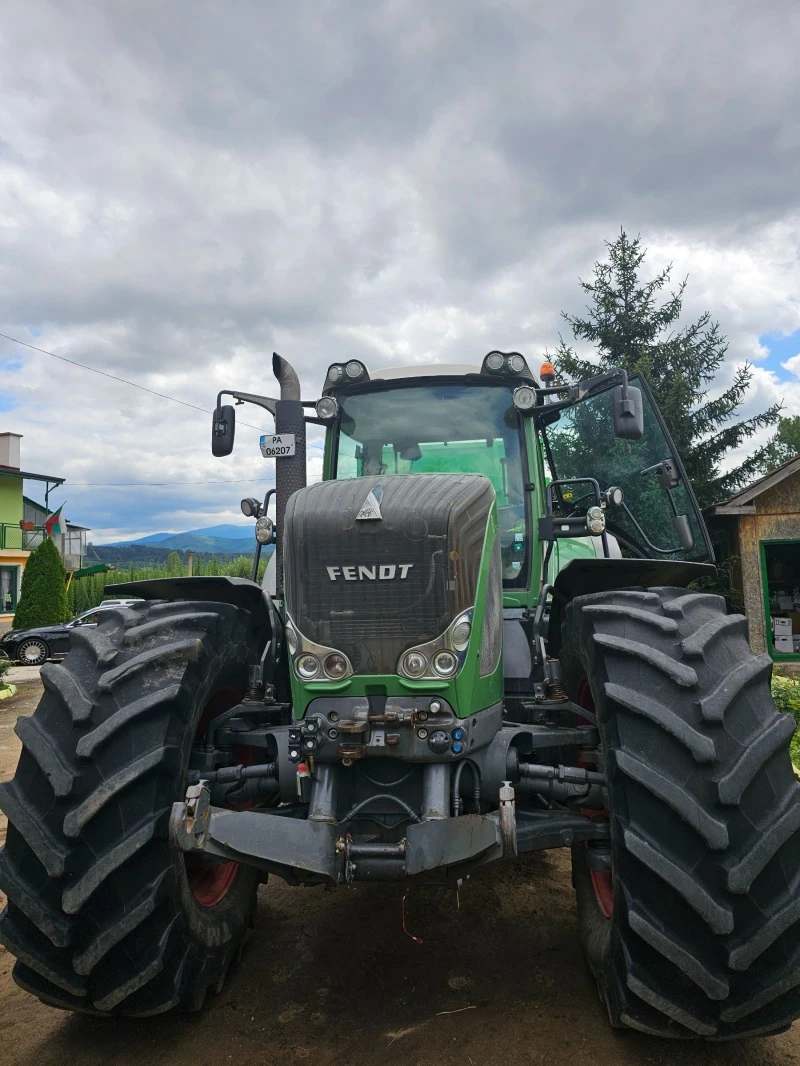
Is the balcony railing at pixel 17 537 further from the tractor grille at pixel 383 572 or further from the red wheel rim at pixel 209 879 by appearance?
the tractor grille at pixel 383 572

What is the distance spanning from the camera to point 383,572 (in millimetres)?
2861

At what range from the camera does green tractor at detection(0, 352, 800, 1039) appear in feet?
7.87

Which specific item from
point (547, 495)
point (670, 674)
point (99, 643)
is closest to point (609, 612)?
point (670, 674)

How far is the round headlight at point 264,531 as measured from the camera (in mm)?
4418

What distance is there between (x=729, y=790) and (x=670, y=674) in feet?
1.26

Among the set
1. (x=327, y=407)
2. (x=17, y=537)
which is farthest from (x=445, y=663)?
(x=17, y=537)

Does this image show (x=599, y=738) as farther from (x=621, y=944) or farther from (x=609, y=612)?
(x=621, y=944)

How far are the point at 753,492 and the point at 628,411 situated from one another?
8.93 meters

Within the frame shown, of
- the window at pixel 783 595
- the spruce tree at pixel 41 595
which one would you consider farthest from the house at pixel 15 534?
the window at pixel 783 595

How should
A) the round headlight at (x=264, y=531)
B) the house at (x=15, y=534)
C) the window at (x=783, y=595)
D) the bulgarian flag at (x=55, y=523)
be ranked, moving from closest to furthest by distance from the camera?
the round headlight at (x=264, y=531), the window at (x=783, y=595), the bulgarian flag at (x=55, y=523), the house at (x=15, y=534)

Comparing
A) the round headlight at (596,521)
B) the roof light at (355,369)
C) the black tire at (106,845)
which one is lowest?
the black tire at (106,845)

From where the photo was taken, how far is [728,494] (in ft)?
45.6

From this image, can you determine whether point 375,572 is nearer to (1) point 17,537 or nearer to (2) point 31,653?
(2) point 31,653

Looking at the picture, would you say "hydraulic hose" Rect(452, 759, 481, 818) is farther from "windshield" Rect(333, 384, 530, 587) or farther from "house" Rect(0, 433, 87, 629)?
"house" Rect(0, 433, 87, 629)
